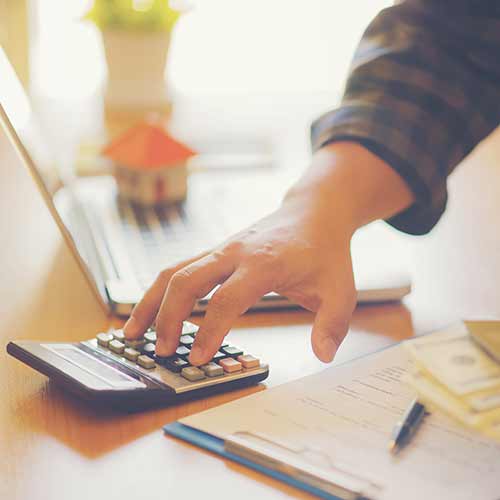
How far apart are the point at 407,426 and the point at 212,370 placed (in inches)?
6.2

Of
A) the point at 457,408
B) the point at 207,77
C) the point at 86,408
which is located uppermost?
the point at 457,408

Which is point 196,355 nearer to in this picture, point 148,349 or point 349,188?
point 148,349

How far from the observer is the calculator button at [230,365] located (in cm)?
67

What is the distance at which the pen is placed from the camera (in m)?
0.56

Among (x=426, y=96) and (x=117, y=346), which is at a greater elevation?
(x=426, y=96)

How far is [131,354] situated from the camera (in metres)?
0.68

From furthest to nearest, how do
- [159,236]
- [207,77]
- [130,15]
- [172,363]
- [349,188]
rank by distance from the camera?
[207,77]
[130,15]
[159,236]
[349,188]
[172,363]

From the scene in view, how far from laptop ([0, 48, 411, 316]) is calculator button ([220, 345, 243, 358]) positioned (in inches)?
6.4

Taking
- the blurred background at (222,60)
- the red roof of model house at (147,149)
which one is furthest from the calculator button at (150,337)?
the blurred background at (222,60)

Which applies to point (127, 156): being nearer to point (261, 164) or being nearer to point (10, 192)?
point (10, 192)

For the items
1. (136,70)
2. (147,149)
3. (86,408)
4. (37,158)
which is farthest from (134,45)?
(86,408)

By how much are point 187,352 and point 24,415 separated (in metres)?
0.13

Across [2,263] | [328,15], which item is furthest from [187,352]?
[328,15]

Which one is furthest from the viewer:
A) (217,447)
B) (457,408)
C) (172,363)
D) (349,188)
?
(349,188)
